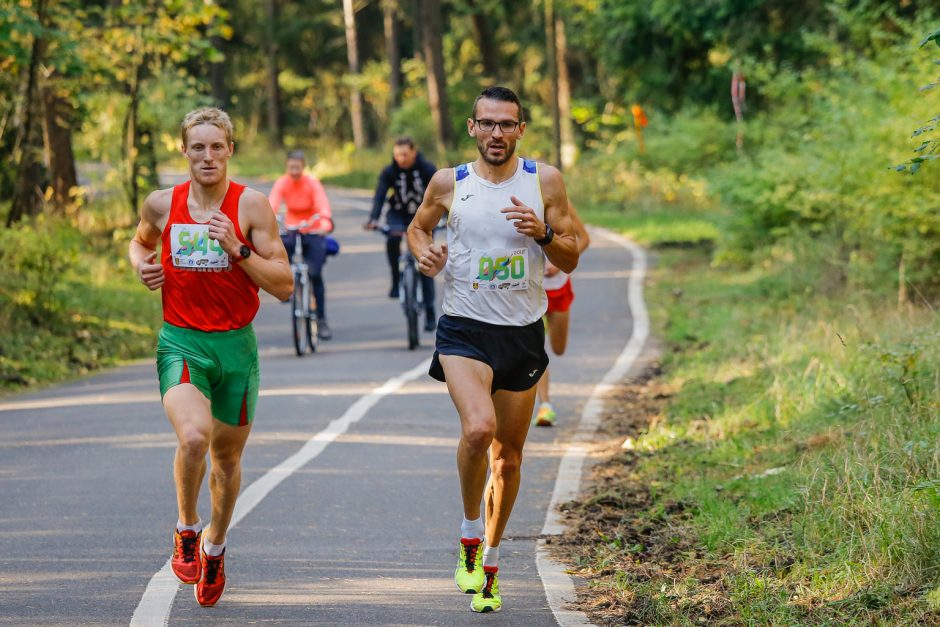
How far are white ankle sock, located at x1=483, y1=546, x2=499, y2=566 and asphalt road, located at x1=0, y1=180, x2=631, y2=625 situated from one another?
0.69ft

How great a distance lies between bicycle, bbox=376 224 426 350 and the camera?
1599 centimetres

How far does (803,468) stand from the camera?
8.22 m

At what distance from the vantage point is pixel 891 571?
20.0ft

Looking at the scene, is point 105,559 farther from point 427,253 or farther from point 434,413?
point 434,413

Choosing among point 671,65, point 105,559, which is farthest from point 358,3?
point 105,559

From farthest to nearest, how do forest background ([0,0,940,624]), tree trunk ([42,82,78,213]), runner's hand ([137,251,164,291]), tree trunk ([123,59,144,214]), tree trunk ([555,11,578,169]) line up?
1. tree trunk ([555,11,578,169])
2. tree trunk ([42,82,78,213])
3. tree trunk ([123,59,144,214])
4. forest background ([0,0,940,624])
5. runner's hand ([137,251,164,291])

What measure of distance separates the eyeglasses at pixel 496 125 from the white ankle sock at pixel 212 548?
2.11 meters

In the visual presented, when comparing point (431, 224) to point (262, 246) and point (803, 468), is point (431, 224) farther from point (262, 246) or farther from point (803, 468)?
point (803, 468)

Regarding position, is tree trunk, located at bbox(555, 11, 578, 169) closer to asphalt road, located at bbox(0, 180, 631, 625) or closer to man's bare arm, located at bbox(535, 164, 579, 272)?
asphalt road, located at bbox(0, 180, 631, 625)

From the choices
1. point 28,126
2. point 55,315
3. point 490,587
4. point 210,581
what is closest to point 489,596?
point 490,587

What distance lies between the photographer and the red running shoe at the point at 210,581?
20.9 ft

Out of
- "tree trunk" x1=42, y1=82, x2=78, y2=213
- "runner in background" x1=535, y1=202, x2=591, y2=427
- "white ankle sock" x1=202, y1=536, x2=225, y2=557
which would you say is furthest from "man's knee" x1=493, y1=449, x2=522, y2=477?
"tree trunk" x1=42, y1=82, x2=78, y2=213

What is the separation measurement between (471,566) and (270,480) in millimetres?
3127

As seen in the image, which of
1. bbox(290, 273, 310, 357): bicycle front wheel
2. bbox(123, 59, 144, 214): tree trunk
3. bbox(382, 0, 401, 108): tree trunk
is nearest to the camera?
bbox(290, 273, 310, 357): bicycle front wheel
